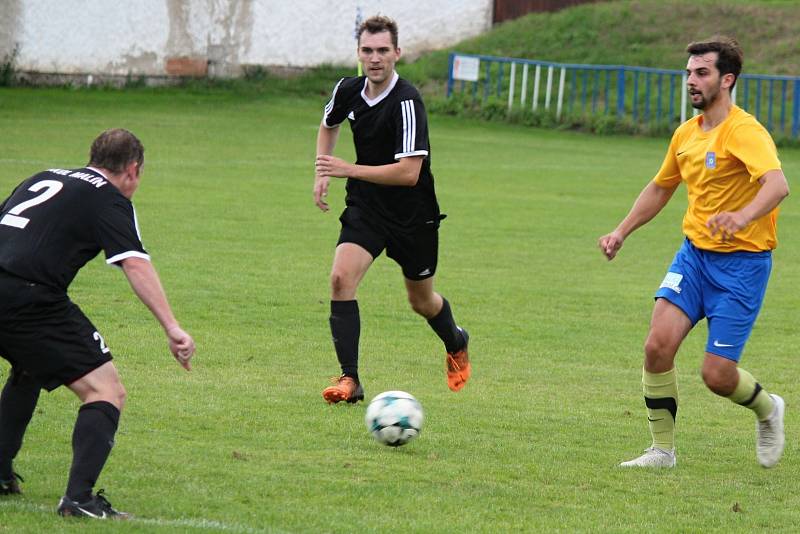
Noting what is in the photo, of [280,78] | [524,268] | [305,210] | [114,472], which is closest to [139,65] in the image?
[280,78]

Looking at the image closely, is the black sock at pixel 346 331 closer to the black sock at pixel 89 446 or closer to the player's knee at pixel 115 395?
the player's knee at pixel 115 395

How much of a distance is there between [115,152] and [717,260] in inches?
124

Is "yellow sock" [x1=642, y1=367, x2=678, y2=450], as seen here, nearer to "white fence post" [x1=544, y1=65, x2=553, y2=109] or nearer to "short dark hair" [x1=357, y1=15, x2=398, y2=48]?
"short dark hair" [x1=357, y1=15, x2=398, y2=48]

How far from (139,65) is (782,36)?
16.6 m

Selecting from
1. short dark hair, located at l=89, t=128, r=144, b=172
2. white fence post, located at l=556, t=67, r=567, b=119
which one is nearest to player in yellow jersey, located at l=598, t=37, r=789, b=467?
short dark hair, located at l=89, t=128, r=144, b=172

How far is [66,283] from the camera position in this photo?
549 cm

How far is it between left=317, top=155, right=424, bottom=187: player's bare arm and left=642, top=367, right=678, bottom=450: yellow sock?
1.98 metres

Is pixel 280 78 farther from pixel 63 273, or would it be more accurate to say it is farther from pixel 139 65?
pixel 63 273

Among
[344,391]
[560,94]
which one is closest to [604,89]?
[560,94]

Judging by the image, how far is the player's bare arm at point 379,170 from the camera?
8055 mm

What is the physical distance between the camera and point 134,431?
7.05m

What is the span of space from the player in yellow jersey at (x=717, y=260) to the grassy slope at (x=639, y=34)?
91.5ft

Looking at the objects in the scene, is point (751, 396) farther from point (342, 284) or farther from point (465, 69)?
point (465, 69)

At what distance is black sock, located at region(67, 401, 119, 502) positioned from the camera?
534 cm
